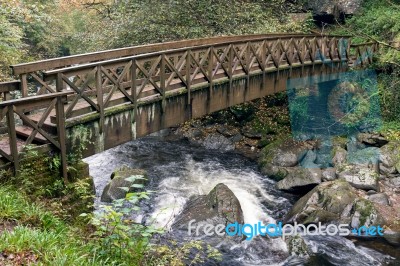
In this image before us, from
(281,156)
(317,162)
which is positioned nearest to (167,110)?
(281,156)

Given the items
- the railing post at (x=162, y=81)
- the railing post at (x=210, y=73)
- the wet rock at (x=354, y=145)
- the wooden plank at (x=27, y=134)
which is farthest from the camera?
the wet rock at (x=354, y=145)

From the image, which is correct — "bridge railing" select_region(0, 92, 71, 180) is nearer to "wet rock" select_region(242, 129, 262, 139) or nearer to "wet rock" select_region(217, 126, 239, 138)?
"wet rock" select_region(217, 126, 239, 138)

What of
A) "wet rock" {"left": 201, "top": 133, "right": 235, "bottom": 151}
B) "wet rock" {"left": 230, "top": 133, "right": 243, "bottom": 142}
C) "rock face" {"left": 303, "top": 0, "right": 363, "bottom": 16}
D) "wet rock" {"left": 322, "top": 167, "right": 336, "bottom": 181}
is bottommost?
"wet rock" {"left": 201, "top": 133, "right": 235, "bottom": 151}

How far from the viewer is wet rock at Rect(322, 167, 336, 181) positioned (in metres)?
11.2

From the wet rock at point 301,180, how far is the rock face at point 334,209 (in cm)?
102

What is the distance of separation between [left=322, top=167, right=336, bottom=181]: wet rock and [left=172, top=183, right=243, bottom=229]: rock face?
10.8 feet

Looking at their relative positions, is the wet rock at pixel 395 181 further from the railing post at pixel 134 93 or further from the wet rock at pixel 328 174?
the railing post at pixel 134 93

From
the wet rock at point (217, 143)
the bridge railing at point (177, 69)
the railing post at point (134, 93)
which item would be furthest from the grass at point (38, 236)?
the wet rock at point (217, 143)

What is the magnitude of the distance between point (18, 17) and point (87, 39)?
498cm

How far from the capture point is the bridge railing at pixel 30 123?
17.9ft

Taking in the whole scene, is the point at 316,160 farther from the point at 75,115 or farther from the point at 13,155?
the point at 13,155

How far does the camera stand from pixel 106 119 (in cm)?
723

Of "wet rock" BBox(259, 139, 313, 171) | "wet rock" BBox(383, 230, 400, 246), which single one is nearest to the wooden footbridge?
"wet rock" BBox(259, 139, 313, 171)

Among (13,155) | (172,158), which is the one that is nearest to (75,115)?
(13,155)
